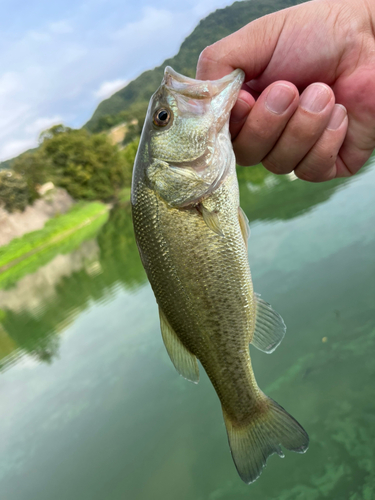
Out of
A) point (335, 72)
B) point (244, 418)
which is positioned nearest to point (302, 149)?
point (335, 72)

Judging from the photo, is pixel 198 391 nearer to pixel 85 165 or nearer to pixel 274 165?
pixel 274 165

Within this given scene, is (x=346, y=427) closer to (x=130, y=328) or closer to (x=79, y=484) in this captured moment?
(x=79, y=484)

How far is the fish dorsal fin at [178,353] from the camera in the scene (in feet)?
6.72

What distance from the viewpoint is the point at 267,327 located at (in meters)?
2.07

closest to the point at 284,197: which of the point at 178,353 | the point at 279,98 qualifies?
the point at 279,98

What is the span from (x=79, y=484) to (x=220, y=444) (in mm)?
2633

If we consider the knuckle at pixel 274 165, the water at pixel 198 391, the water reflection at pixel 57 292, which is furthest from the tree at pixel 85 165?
the knuckle at pixel 274 165

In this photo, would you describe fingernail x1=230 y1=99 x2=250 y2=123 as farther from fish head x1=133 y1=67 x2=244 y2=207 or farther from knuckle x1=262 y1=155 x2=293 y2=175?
knuckle x1=262 y1=155 x2=293 y2=175

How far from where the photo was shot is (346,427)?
17.1ft

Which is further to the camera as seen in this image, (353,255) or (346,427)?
(353,255)

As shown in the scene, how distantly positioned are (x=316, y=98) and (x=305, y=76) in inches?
14.6

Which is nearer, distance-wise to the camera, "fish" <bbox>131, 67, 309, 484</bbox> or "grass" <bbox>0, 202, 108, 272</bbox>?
"fish" <bbox>131, 67, 309, 484</bbox>

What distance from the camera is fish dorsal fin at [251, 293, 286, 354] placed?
2.03 meters

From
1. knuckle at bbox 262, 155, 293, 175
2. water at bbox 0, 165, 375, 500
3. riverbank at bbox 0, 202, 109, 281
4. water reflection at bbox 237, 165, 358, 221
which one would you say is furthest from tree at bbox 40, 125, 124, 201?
knuckle at bbox 262, 155, 293, 175
